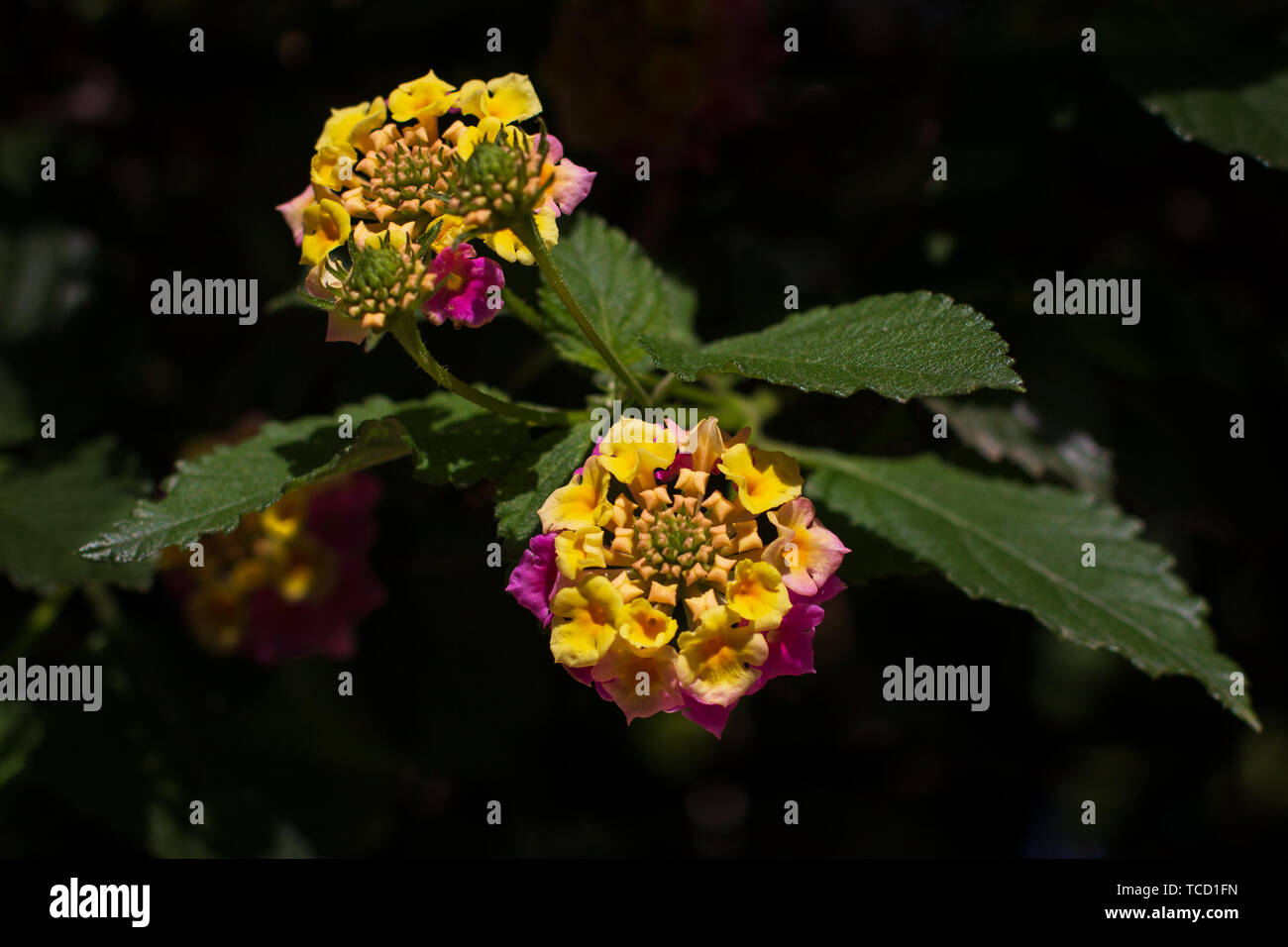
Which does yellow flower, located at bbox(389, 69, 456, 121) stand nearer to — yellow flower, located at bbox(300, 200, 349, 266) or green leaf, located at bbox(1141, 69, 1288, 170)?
yellow flower, located at bbox(300, 200, 349, 266)

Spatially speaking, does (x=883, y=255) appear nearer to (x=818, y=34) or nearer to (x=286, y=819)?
(x=818, y=34)

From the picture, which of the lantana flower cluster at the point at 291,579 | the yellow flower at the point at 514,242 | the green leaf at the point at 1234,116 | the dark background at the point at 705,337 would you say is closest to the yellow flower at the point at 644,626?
the yellow flower at the point at 514,242

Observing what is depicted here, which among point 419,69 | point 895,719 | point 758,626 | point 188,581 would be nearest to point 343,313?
point 758,626

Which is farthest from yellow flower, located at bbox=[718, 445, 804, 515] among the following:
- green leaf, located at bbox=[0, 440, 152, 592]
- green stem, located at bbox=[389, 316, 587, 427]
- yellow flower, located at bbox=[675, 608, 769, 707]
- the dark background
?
green leaf, located at bbox=[0, 440, 152, 592]

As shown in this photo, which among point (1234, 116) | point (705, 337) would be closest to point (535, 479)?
point (705, 337)

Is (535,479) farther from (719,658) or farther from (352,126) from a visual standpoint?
(352,126)
